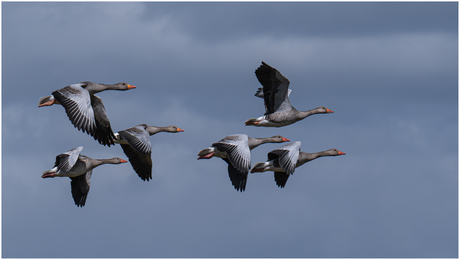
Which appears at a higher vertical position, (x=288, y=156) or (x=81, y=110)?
(x=81, y=110)

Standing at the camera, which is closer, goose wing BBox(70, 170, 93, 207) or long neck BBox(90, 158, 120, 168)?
long neck BBox(90, 158, 120, 168)

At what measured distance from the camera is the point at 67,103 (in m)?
29.1

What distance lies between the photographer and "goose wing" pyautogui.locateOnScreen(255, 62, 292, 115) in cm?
3212

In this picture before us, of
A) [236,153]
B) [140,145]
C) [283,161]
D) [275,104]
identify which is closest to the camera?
[236,153]

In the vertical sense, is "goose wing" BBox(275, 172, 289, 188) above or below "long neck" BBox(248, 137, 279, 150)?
below

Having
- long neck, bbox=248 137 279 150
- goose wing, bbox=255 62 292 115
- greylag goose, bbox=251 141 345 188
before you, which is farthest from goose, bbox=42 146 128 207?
goose wing, bbox=255 62 292 115

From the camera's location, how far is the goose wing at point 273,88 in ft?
105

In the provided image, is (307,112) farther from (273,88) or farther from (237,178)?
(237,178)

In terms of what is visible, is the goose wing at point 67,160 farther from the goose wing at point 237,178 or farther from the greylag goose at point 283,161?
the greylag goose at point 283,161

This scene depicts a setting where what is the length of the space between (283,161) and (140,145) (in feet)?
14.8

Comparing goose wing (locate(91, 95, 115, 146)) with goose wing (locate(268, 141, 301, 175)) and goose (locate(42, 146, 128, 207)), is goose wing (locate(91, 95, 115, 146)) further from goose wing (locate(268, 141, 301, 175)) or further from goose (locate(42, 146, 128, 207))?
goose wing (locate(268, 141, 301, 175))

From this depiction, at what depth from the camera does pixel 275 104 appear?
32.9 metres

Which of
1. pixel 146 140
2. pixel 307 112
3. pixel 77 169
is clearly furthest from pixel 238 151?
pixel 77 169

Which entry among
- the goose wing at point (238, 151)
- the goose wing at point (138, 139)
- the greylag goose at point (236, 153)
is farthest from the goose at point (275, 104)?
the goose wing at point (138, 139)
